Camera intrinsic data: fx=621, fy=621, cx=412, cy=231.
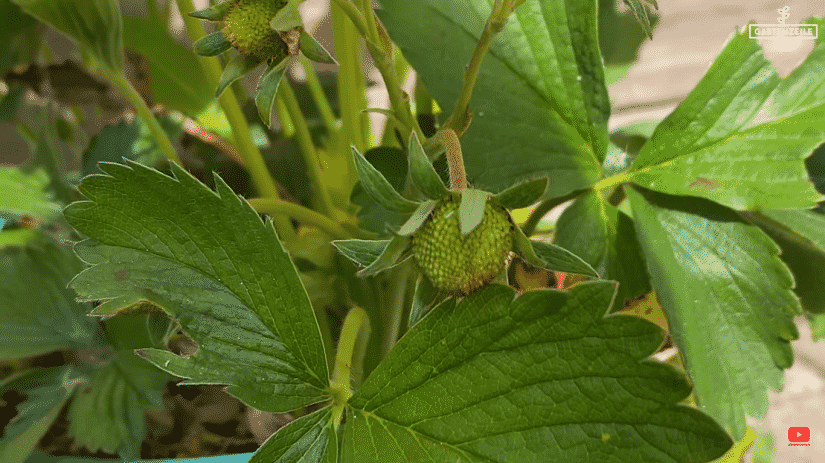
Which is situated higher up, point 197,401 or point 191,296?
point 191,296

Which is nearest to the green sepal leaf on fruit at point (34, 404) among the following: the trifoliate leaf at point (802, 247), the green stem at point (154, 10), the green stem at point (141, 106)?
the green stem at point (141, 106)

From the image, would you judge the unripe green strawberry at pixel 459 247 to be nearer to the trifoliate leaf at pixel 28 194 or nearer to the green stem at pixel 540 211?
the green stem at pixel 540 211

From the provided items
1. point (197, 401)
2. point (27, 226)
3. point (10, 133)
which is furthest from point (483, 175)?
point (10, 133)

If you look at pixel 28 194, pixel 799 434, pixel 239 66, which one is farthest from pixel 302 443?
pixel 799 434

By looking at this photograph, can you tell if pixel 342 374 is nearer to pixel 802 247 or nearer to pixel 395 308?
pixel 395 308

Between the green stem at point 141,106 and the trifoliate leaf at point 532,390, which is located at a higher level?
the green stem at point 141,106

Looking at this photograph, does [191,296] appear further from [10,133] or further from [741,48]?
[10,133]

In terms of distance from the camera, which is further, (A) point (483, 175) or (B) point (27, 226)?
(B) point (27, 226)
